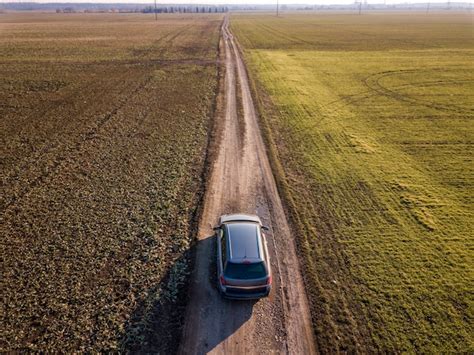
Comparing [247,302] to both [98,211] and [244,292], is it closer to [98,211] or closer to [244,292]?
[244,292]

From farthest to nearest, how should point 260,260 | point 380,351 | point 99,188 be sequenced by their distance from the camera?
point 99,188, point 260,260, point 380,351

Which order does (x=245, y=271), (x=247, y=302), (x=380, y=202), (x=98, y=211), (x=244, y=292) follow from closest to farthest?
(x=245, y=271), (x=244, y=292), (x=247, y=302), (x=98, y=211), (x=380, y=202)

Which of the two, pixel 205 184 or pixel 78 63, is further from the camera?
pixel 78 63

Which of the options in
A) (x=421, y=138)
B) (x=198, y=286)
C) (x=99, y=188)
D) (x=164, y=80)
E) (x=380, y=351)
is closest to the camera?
(x=380, y=351)

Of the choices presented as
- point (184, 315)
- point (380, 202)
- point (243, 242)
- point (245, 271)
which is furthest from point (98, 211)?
point (380, 202)

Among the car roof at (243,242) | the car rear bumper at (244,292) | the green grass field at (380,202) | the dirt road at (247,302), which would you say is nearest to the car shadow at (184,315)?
the dirt road at (247,302)

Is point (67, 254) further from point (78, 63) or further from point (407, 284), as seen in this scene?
point (78, 63)

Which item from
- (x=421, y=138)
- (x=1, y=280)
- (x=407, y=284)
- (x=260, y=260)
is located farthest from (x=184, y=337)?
(x=421, y=138)
